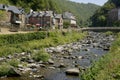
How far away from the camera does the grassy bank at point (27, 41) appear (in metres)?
58.2

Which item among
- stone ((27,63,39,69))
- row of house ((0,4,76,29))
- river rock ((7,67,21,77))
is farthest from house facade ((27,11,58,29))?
river rock ((7,67,21,77))

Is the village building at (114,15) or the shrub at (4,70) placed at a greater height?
the village building at (114,15)

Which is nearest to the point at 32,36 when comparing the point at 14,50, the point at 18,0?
the point at 14,50

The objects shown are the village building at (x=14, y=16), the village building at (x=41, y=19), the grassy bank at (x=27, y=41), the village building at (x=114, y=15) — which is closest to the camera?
the grassy bank at (x=27, y=41)

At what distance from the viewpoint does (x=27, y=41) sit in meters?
69.5

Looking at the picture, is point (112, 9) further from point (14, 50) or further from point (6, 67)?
point (6, 67)

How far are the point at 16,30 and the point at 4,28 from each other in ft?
14.1

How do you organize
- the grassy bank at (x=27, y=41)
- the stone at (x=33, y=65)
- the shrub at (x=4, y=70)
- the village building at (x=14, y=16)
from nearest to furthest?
the shrub at (x=4, y=70) → the stone at (x=33, y=65) → the grassy bank at (x=27, y=41) → the village building at (x=14, y=16)

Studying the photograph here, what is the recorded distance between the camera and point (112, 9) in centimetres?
19975

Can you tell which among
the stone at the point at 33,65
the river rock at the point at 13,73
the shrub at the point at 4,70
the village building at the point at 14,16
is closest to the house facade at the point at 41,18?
the village building at the point at 14,16

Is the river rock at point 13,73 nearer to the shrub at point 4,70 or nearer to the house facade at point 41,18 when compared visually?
the shrub at point 4,70

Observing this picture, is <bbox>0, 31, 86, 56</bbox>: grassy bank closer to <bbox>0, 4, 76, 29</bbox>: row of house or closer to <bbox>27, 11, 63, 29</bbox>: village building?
<bbox>0, 4, 76, 29</bbox>: row of house

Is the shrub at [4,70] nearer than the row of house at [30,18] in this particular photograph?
Yes

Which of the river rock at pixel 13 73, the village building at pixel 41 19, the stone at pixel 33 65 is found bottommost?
the stone at pixel 33 65
